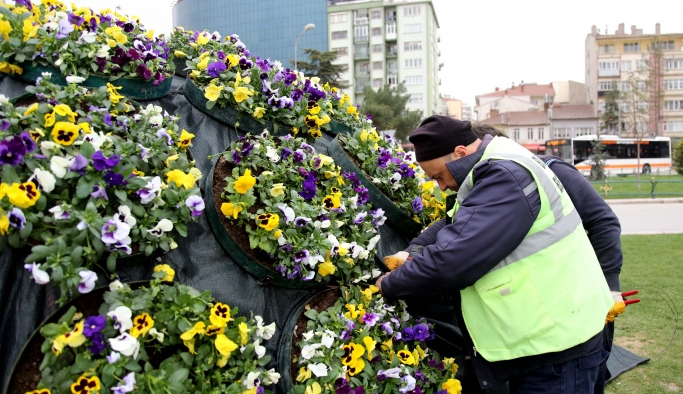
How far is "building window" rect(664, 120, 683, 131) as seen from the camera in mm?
57281

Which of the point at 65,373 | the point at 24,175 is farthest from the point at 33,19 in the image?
the point at 65,373

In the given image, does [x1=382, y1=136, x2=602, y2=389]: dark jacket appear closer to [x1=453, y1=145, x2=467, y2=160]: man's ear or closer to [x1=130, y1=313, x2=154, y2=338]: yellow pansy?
[x1=453, y1=145, x2=467, y2=160]: man's ear

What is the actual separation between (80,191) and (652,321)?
5790 mm

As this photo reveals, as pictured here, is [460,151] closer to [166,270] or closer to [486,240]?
[486,240]

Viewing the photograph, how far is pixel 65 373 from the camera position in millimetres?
1776

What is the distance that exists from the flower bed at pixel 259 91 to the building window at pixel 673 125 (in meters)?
63.9

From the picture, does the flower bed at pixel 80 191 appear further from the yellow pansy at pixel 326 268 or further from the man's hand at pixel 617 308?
the man's hand at pixel 617 308

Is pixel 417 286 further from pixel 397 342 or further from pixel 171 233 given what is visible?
pixel 171 233

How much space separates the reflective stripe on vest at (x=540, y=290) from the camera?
2.19 meters

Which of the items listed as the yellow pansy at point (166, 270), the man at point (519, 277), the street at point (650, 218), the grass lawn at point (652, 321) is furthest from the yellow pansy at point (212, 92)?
the street at point (650, 218)

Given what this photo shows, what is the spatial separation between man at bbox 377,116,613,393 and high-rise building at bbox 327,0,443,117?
63.0 m

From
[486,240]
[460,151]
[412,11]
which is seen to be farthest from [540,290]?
[412,11]

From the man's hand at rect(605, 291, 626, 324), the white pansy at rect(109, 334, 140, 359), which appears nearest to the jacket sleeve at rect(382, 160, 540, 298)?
the white pansy at rect(109, 334, 140, 359)

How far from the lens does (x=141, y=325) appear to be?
1.87 m
